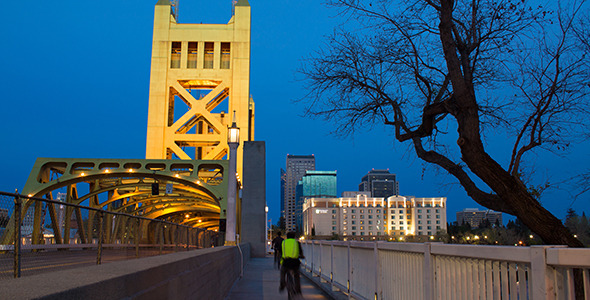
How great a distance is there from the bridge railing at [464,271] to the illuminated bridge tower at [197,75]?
57.1 meters

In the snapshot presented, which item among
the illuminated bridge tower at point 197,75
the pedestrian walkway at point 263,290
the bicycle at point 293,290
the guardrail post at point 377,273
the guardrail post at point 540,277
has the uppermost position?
the illuminated bridge tower at point 197,75

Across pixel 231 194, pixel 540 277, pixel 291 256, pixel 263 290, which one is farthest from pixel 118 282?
pixel 231 194

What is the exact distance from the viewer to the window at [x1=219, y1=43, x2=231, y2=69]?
228 feet

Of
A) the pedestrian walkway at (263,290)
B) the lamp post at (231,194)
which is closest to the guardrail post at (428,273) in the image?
the pedestrian walkway at (263,290)

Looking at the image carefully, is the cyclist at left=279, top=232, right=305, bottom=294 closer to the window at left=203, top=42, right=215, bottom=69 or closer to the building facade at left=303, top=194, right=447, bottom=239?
the window at left=203, top=42, right=215, bottom=69

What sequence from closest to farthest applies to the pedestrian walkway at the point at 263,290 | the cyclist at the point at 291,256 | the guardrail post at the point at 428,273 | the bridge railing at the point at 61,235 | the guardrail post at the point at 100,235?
the bridge railing at the point at 61,235, the guardrail post at the point at 428,273, the guardrail post at the point at 100,235, the cyclist at the point at 291,256, the pedestrian walkway at the point at 263,290

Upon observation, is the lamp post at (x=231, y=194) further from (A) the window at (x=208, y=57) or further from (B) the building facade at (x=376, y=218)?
(B) the building facade at (x=376, y=218)

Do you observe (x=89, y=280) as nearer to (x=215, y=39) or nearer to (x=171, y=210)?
(x=171, y=210)

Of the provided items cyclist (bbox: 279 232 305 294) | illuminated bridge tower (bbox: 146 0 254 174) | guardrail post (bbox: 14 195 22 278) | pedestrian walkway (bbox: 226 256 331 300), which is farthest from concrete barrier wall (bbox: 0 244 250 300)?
illuminated bridge tower (bbox: 146 0 254 174)

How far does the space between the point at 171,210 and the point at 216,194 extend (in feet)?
80.6

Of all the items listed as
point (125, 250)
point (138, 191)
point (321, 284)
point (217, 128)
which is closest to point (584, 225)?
point (217, 128)

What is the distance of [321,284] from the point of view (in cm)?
1498

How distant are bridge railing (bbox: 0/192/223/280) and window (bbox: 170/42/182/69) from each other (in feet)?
193

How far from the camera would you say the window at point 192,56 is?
6938 centimetres
